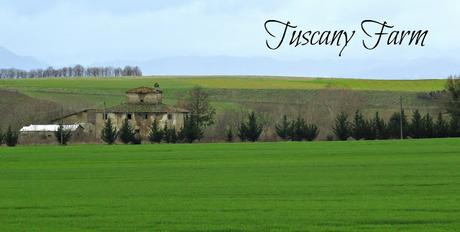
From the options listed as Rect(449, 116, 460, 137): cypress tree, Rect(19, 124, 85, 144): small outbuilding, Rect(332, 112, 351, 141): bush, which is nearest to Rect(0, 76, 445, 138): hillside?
Rect(19, 124, 85, 144): small outbuilding

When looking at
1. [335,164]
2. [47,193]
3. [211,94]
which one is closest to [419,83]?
[211,94]

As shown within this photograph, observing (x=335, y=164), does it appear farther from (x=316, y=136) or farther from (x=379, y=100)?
(x=379, y=100)

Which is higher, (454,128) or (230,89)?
(230,89)

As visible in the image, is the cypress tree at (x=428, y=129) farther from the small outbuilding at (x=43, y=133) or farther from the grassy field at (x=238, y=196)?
the grassy field at (x=238, y=196)

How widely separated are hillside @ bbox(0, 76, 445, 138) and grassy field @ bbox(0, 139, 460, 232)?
74.0 meters

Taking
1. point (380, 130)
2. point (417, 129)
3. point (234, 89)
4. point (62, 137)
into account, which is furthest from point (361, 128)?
point (234, 89)

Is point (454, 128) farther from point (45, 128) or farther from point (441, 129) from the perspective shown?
point (45, 128)

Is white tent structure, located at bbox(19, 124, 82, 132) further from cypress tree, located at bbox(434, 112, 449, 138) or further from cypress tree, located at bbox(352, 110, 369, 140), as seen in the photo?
cypress tree, located at bbox(434, 112, 449, 138)

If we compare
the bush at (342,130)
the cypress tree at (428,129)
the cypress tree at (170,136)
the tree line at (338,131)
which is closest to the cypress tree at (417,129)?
the tree line at (338,131)

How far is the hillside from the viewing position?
141 meters

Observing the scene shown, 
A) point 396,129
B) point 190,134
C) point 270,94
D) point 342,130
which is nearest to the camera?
point 190,134

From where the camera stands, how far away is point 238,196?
88.5 ft

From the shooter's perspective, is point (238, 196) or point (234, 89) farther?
point (234, 89)

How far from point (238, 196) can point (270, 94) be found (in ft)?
431
